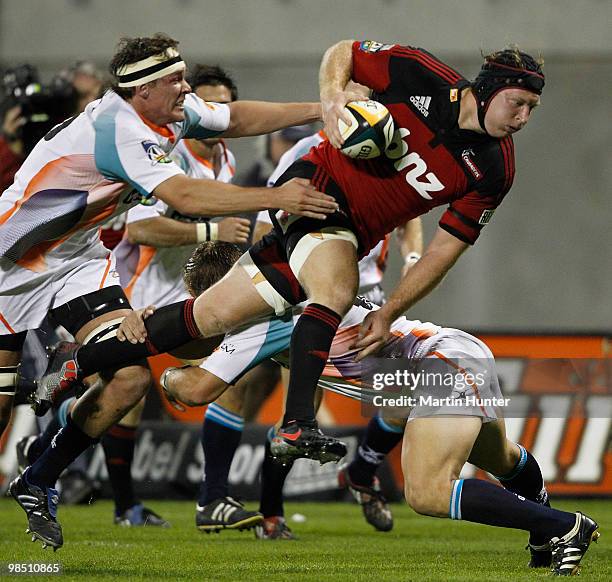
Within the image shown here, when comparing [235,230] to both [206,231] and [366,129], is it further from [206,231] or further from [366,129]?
[366,129]

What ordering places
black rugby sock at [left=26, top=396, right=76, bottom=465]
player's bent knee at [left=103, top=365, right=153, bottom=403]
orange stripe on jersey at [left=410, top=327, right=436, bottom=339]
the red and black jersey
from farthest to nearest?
black rugby sock at [left=26, top=396, right=76, bottom=465] < player's bent knee at [left=103, top=365, right=153, bottom=403] < orange stripe on jersey at [left=410, top=327, right=436, bottom=339] < the red and black jersey

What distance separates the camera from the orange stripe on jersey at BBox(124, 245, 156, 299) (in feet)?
25.2

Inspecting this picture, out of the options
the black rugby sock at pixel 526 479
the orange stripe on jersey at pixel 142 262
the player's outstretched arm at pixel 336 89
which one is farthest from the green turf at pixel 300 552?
the player's outstretched arm at pixel 336 89

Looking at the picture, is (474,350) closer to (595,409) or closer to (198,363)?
(198,363)

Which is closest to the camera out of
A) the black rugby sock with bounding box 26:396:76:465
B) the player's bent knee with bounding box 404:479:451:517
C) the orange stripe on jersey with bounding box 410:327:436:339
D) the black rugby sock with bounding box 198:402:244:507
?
the player's bent knee with bounding box 404:479:451:517

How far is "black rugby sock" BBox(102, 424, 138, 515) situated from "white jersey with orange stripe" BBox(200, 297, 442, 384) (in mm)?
1481

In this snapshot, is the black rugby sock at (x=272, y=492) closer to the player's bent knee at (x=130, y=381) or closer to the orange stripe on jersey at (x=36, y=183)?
the player's bent knee at (x=130, y=381)

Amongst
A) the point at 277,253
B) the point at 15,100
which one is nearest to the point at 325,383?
the point at 277,253

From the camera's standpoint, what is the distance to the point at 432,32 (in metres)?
13.8

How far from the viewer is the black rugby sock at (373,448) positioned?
23.0 feet

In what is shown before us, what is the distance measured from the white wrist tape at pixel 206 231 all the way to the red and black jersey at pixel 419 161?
180 centimetres


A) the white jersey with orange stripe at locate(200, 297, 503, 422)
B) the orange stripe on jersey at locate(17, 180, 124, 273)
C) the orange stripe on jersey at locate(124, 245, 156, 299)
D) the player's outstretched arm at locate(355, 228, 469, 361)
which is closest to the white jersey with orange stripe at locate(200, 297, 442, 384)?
the white jersey with orange stripe at locate(200, 297, 503, 422)

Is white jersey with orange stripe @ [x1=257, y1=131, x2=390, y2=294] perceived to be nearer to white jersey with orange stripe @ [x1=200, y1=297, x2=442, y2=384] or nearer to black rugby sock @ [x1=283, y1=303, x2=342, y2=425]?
white jersey with orange stripe @ [x1=200, y1=297, x2=442, y2=384]

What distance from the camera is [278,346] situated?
6.00 metres
